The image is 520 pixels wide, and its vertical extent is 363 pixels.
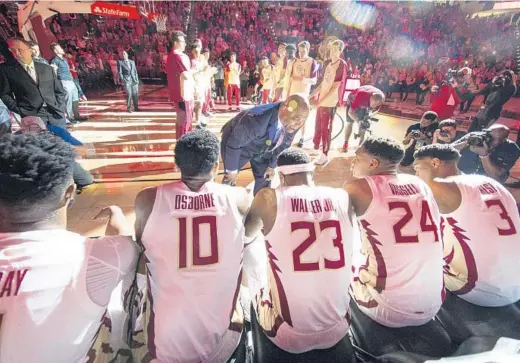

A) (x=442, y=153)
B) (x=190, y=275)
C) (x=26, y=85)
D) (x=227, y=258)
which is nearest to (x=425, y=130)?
(x=442, y=153)

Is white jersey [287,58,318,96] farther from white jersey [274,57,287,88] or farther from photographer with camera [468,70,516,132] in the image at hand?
photographer with camera [468,70,516,132]

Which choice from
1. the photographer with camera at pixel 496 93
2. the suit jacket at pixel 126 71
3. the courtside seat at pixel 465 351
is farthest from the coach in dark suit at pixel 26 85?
the photographer with camera at pixel 496 93

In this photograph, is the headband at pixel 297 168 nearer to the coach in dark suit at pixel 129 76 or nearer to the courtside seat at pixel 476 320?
the courtside seat at pixel 476 320

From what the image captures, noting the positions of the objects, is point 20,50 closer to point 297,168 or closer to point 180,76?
point 180,76

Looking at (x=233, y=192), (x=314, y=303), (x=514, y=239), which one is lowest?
(x=314, y=303)

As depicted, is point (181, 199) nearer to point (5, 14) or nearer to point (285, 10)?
point (5, 14)

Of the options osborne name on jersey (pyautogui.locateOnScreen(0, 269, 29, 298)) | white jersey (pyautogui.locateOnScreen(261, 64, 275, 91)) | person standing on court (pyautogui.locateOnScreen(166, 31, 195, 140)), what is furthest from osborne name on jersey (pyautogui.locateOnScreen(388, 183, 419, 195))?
white jersey (pyautogui.locateOnScreen(261, 64, 275, 91))

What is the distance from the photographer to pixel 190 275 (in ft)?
4.43

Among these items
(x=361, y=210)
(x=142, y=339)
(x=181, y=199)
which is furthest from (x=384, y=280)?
(x=142, y=339)

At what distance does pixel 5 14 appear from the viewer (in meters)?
11.6

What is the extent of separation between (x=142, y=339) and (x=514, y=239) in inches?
85.4

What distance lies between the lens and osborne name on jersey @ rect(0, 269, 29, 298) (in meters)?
Result: 1.00

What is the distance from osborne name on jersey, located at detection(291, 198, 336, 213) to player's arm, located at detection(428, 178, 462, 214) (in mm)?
849

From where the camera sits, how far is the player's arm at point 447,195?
1876 mm
